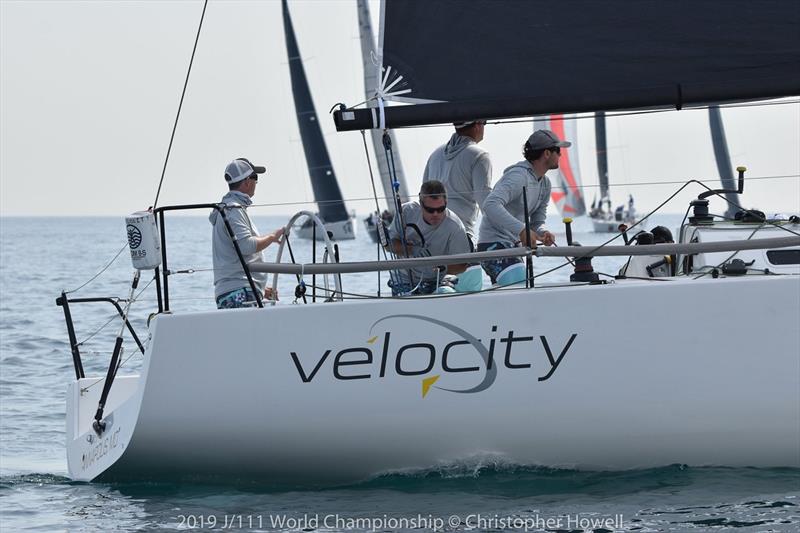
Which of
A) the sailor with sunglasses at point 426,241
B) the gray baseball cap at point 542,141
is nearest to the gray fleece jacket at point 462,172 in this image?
the sailor with sunglasses at point 426,241

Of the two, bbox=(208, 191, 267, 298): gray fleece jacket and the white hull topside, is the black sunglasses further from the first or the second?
the white hull topside

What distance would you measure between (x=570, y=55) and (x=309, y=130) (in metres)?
34.5

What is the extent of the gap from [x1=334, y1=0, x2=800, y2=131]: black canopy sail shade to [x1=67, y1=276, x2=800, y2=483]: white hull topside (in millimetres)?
770

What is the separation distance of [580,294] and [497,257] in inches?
14.8

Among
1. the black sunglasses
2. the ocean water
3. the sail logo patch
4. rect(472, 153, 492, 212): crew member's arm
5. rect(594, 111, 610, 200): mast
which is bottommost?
the ocean water

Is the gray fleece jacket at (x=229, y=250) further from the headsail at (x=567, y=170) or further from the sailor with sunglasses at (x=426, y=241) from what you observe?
the headsail at (x=567, y=170)

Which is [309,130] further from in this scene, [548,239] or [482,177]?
[548,239]

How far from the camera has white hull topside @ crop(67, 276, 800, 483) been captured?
5.05m

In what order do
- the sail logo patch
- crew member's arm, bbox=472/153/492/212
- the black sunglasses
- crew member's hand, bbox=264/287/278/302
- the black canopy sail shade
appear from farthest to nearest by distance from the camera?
crew member's arm, bbox=472/153/492/212 < crew member's hand, bbox=264/287/278/302 < the black sunglasses < the sail logo patch < the black canopy sail shade

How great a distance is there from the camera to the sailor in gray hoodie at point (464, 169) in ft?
20.7

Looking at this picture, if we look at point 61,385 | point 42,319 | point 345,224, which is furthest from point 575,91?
point 345,224

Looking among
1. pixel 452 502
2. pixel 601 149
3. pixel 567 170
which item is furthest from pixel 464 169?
pixel 567 170

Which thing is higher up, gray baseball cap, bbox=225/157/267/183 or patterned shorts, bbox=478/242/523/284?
gray baseball cap, bbox=225/157/267/183

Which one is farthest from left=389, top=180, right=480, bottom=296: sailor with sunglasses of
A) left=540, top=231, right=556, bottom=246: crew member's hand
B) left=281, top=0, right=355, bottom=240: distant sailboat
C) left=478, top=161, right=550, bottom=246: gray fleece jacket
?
left=281, top=0, right=355, bottom=240: distant sailboat
